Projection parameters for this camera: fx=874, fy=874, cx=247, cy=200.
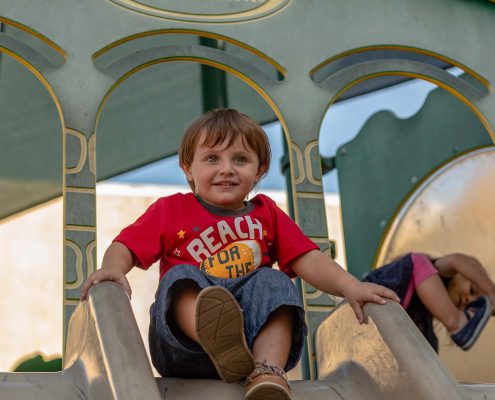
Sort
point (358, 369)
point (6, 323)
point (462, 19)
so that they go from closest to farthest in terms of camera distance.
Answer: point (358, 369) < point (462, 19) < point (6, 323)

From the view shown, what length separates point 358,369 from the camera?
95.3 inches

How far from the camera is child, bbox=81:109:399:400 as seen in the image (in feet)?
7.02

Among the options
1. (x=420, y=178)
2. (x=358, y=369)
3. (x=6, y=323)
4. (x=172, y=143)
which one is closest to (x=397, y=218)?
(x=420, y=178)

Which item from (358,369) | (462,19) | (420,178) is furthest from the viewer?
(420,178)

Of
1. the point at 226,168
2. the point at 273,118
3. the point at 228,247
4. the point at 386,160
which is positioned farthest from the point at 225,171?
the point at 273,118

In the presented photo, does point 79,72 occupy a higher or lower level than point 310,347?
higher

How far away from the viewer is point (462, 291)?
5.11m

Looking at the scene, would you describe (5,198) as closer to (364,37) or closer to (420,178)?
(420,178)

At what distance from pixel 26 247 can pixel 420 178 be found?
527cm

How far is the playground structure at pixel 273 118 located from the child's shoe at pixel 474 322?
0.98m

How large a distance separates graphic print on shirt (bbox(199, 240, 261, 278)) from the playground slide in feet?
0.98

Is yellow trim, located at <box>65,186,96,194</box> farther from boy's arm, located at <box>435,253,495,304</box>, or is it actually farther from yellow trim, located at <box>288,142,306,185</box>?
boy's arm, located at <box>435,253,495,304</box>

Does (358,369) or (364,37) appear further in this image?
(364,37)

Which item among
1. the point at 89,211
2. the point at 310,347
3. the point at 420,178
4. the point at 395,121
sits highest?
the point at 395,121
